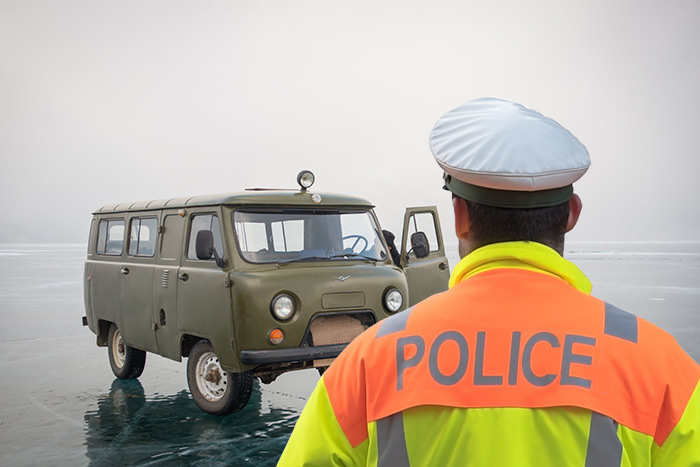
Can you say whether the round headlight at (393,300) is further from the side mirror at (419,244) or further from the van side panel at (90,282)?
the van side panel at (90,282)

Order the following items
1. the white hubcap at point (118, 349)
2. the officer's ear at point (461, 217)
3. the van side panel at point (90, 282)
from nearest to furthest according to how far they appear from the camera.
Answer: the officer's ear at point (461, 217) < the white hubcap at point (118, 349) < the van side panel at point (90, 282)

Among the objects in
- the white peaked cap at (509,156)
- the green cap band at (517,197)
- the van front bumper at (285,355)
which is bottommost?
the van front bumper at (285,355)

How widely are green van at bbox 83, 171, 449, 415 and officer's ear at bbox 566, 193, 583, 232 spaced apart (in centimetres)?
536

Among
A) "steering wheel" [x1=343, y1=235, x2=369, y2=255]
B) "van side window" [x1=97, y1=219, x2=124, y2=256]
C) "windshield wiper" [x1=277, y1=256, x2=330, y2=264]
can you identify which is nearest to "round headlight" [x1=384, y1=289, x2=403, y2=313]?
"steering wheel" [x1=343, y1=235, x2=369, y2=255]

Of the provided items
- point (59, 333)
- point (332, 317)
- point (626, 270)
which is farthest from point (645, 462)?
point (626, 270)

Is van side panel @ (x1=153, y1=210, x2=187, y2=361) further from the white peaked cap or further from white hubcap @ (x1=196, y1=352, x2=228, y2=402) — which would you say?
the white peaked cap

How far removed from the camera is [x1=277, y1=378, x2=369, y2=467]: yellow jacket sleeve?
1532 mm

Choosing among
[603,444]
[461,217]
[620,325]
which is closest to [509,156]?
[461,217]

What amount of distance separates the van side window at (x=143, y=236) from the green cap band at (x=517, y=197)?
728 centimetres

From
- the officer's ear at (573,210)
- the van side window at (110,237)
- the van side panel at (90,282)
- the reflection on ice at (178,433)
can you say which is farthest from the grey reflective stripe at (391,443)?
the van side panel at (90,282)

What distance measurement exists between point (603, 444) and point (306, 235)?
6373 mm

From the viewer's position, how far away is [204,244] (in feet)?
22.7

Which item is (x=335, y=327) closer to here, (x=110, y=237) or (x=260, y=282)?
(x=260, y=282)

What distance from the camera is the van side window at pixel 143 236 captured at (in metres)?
8.56
